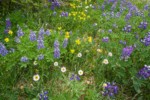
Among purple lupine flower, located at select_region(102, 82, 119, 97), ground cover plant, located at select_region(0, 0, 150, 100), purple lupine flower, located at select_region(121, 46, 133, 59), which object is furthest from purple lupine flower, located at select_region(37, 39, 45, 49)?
purple lupine flower, located at select_region(121, 46, 133, 59)

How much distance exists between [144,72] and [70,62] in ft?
3.06

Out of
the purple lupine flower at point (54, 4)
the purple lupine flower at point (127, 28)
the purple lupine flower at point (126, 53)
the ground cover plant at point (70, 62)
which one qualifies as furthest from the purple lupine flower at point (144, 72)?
the purple lupine flower at point (54, 4)

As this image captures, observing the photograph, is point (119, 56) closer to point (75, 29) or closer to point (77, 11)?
point (75, 29)

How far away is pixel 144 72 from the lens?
3307mm

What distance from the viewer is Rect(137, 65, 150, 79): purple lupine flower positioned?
3.30 meters

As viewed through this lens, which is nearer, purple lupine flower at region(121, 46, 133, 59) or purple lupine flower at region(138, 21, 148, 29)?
purple lupine flower at region(121, 46, 133, 59)

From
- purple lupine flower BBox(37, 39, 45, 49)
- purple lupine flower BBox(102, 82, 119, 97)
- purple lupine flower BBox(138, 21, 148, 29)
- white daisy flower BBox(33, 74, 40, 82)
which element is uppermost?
purple lupine flower BBox(37, 39, 45, 49)

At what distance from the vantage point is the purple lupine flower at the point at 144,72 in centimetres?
330

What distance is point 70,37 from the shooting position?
3875 mm

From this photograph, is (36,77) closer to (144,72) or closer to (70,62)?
(70,62)

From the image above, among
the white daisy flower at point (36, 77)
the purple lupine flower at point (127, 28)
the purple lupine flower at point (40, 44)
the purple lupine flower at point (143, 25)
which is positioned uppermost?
the purple lupine flower at point (40, 44)

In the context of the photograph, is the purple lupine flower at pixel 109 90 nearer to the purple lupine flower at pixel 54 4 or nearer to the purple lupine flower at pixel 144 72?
the purple lupine flower at pixel 144 72

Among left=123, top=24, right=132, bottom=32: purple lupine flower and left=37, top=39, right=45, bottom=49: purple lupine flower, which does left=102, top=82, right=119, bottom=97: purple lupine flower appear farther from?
left=123, top=24, right=132, bottom=32: purple lupine flower

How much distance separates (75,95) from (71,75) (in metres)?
0.36
